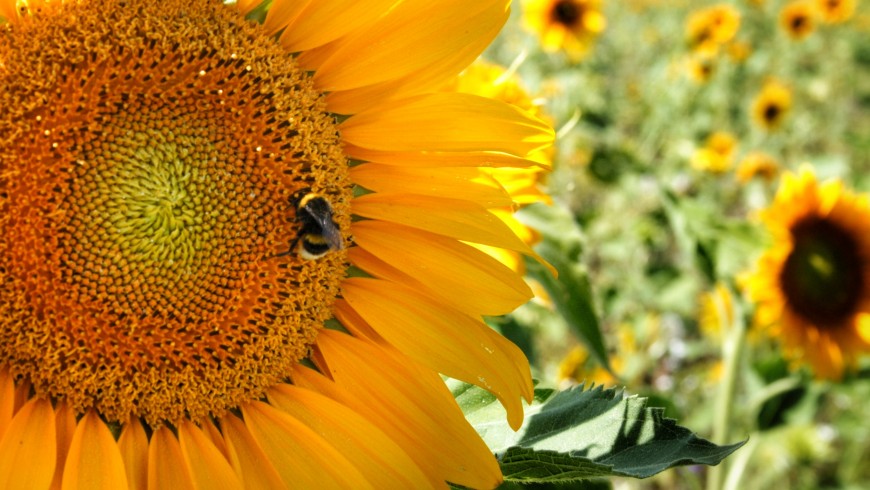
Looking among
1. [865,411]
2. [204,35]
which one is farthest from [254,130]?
[865,411]

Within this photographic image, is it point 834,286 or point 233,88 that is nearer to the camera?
point 233,88

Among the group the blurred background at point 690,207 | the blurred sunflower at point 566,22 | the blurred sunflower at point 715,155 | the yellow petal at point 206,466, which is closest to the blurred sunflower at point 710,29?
the blurred background at point 690,207

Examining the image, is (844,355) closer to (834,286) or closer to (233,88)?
(834,286)

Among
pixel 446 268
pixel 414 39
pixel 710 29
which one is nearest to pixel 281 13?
pixel 414 39

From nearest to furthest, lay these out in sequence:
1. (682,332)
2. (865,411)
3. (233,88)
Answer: (233,88) < (865,411) < (682,332)

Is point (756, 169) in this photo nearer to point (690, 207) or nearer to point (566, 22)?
point (566, 22)

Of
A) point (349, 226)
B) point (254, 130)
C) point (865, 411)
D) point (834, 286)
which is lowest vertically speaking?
point (865, 411)
